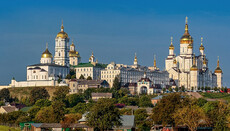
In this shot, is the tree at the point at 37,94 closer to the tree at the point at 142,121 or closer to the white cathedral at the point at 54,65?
the white cathedral at the point at 54,65

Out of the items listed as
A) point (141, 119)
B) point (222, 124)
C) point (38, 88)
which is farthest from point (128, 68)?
point (222, 124)

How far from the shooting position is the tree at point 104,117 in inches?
2180

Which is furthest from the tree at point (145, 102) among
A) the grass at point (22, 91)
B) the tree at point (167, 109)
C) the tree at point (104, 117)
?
the tree at point (104, 117)

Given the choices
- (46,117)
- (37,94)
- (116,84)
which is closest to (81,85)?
(116,84)

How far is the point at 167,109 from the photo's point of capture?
60.1 m

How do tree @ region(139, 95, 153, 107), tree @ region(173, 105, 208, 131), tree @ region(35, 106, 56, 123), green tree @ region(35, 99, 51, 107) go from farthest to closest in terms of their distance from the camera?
tree @ region(139, 95, 153, 107), green tree @ region(35, 99, 51, 107), tree @ region(35, 106, 56, 123), tree @ region(173, 105, 208, 131)

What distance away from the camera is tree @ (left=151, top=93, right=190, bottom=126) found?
5972cm

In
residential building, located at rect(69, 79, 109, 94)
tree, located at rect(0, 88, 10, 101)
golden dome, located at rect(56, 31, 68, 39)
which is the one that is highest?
golden dome, located at rect(56, 31, 68, 39)

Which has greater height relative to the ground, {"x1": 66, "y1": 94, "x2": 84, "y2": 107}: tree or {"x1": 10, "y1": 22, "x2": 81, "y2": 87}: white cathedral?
{"x1": 10, "y1": 22, "x2": 81, "y2": 87}: white cathedral

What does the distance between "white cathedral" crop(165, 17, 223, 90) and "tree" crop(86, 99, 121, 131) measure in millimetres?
73505

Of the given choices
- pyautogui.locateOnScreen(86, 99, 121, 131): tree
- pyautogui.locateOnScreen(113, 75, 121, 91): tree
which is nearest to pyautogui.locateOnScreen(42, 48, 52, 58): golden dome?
pyautogui.locateOnScreen(113, 75, 121, 91): tree

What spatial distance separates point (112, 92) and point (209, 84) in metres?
33.0

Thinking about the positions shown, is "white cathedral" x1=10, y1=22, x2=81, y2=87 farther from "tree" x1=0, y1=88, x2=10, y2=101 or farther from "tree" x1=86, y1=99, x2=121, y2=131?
"tree" x1=86, y1=99, x2=121, y2=131

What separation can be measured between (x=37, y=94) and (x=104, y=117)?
2175 inches
